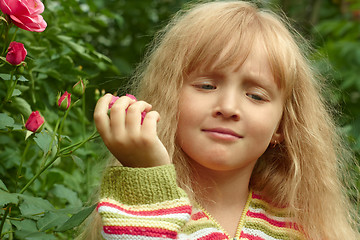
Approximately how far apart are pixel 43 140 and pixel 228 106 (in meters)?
0.43

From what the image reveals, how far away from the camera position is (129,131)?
3.68 feet

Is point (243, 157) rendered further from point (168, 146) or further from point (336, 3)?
point (336, 3)

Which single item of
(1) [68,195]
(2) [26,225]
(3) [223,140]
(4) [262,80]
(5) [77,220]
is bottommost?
(1) [68,195]

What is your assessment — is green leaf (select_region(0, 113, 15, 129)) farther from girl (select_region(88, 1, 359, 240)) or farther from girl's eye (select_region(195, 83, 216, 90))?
girl's eye (select_region(195, 83, 216, 90))

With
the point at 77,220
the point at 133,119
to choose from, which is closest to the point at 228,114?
the point at 133,119

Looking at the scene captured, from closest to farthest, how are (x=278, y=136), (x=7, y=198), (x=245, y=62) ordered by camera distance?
(x=7, y=198) → (x=245, y=62) → (x=278, y=136)

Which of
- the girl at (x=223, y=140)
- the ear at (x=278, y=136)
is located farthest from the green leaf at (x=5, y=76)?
the ear at (x=278, y=136)

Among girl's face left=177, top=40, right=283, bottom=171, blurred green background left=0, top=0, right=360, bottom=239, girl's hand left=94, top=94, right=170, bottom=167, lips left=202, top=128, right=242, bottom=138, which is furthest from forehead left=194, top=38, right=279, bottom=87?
blurred green background left=0, top=0, right=360, bottom=239

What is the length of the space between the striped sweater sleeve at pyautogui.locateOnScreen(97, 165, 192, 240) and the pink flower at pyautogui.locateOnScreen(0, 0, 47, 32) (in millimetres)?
352

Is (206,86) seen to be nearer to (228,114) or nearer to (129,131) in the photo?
(228,114)

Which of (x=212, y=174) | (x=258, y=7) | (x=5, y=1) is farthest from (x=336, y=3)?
(x=5, y=1)

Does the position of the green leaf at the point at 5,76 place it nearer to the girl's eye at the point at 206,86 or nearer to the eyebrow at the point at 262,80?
the girl's eye at the point at 206,86

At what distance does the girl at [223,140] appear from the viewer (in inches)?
44.7

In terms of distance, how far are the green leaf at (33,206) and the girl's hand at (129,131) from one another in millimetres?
214
